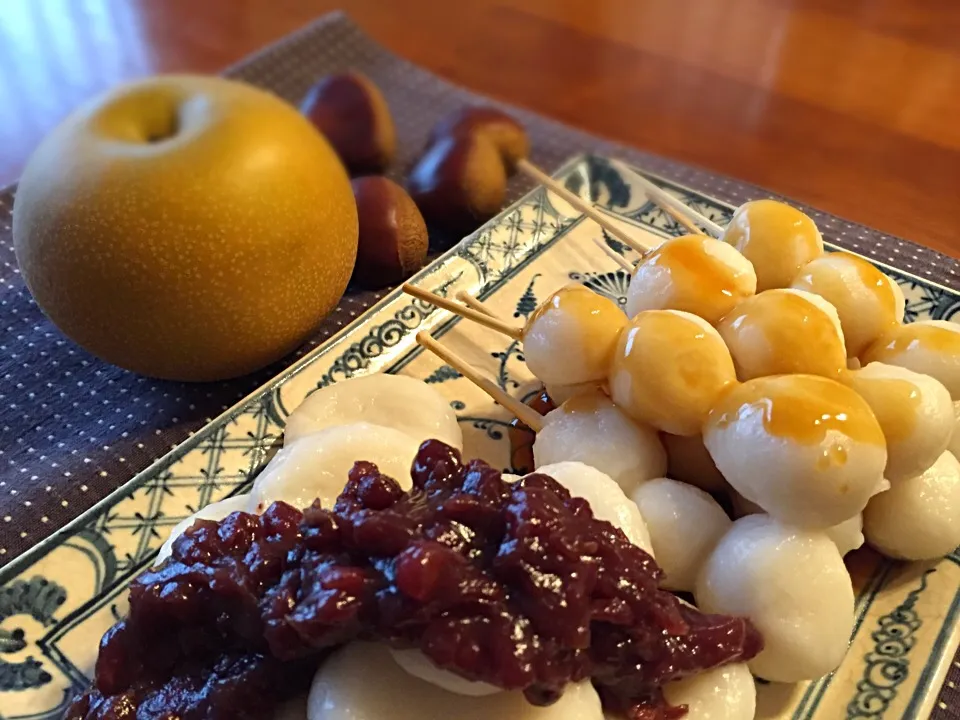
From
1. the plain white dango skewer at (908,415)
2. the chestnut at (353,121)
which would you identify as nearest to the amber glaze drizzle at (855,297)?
the plain white dango skewer at (908,415)

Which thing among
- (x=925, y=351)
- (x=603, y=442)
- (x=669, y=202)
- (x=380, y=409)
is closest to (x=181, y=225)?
(x=380, y=409)

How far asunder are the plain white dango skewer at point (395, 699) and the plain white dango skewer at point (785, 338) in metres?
0.42

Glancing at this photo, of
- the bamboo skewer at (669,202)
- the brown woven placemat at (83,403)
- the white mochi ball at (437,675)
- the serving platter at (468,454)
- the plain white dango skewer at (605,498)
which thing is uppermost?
the bamboo skewer at (669,202)

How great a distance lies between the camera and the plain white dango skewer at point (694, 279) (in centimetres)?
108

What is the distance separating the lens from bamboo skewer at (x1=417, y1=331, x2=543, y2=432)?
1.19 metres

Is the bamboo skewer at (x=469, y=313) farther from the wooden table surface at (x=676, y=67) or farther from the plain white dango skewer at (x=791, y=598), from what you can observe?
Answer: the wooden table surface at (x=676, y=67)

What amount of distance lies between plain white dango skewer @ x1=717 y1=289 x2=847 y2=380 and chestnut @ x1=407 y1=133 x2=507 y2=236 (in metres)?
0.87

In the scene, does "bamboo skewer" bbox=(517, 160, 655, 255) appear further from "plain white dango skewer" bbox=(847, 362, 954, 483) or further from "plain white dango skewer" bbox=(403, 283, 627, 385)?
"plain white dango skewer" bbox=(847, 362, 954, 483)

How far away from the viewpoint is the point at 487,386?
123 centimetres

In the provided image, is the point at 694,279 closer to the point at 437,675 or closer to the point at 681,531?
the point at 681,531

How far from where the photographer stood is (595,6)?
2.80 meters

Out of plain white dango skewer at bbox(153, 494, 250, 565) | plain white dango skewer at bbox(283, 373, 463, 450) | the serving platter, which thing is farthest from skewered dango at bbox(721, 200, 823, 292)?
plain white dango skewer at bbox(153, 494, 250, 565)

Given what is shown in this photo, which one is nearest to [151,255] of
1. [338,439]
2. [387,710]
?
[338,439]

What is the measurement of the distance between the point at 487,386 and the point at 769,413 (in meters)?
0.44
